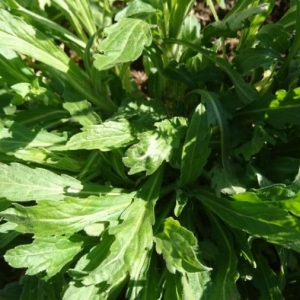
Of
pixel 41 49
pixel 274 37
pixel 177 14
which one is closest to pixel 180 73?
pixel 177 14

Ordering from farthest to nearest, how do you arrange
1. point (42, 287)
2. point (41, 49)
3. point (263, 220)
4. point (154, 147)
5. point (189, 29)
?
1. point (189, 29)
2. point (41, 49)
3. point (42, 287)
4. point (154, 147)
5. point (263, 220)

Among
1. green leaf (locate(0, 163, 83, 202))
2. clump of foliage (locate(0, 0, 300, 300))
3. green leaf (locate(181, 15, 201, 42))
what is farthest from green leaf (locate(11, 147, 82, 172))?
green leaf (locate(181, 15, 201, 42))

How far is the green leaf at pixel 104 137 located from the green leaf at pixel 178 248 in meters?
0.26

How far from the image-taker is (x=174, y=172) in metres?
1.66

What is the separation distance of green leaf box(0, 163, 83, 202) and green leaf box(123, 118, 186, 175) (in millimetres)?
200

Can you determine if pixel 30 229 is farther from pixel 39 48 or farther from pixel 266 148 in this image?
pixel 266 148

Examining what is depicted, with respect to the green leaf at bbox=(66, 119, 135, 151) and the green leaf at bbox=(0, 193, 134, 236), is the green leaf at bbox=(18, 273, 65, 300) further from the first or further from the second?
the green leaf at bbox=(66, 119, 135, 151)

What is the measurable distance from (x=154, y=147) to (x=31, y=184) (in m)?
0.34

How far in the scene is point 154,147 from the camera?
1.44 meters

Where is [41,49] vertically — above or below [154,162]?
above

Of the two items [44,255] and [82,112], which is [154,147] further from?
[44,255]

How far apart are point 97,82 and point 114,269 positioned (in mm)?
642

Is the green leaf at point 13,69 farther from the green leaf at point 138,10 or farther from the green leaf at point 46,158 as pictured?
the green leaf at point 138,10

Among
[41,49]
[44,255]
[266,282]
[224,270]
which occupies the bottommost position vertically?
[266,282]
